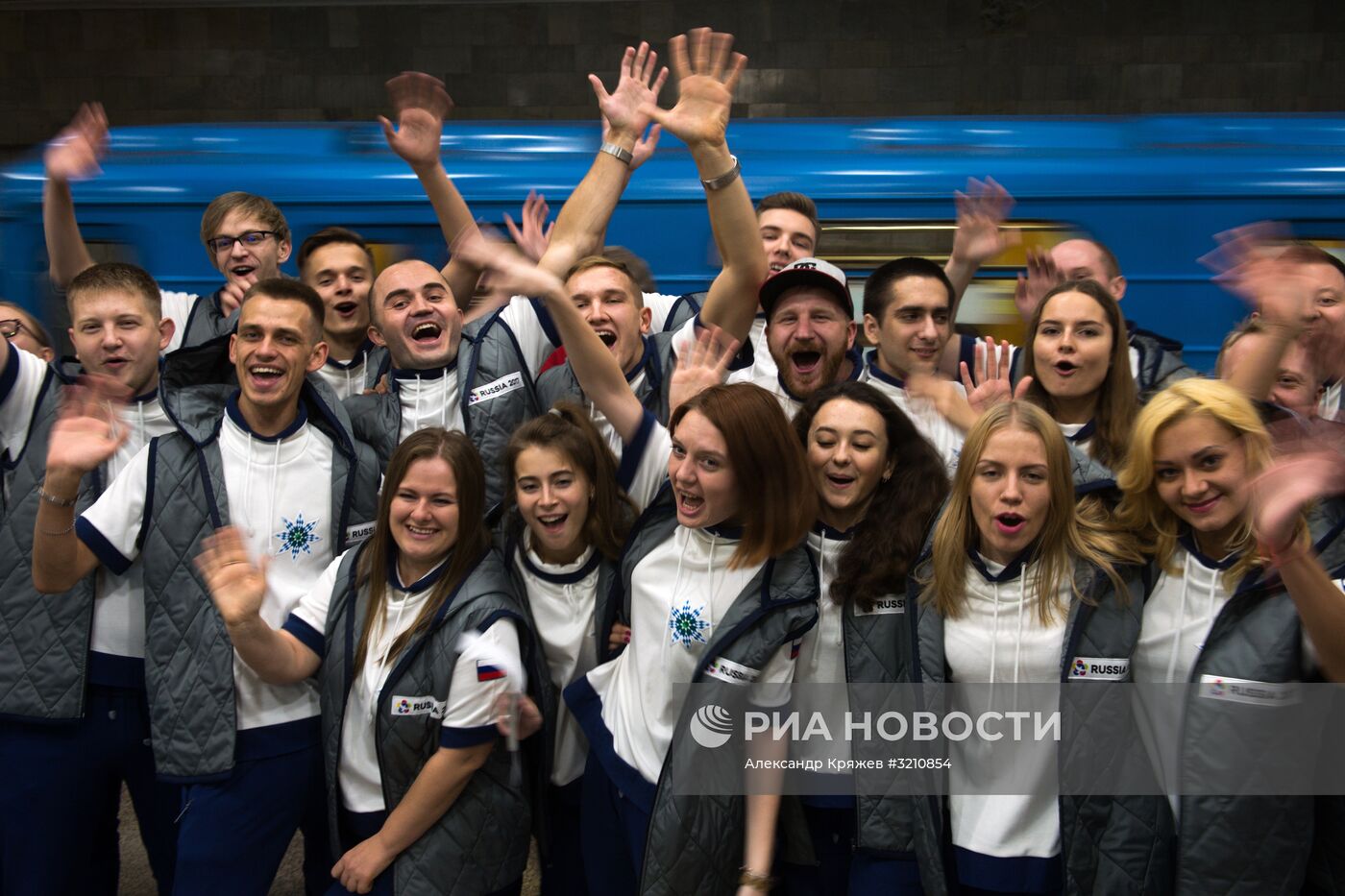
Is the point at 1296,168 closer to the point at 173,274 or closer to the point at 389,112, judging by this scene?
the point at 173,274

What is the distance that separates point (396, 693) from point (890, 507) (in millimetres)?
1396

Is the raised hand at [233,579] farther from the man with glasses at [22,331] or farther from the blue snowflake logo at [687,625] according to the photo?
the man with glasses at [22,331]

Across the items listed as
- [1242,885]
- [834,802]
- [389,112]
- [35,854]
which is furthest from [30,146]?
[1242,885]

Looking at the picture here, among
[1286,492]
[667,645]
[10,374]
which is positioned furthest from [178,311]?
[1286,492]

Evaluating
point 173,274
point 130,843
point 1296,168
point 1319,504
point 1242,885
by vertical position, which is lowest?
point 130,843

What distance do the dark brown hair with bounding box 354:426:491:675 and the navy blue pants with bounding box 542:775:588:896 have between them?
697mm

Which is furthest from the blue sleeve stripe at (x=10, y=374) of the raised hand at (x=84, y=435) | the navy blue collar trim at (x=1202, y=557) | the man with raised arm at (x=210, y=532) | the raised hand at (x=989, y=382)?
the navy blue collar trim at (x=1202, y=557)

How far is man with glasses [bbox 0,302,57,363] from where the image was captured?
4.73 metres

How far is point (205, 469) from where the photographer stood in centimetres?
347

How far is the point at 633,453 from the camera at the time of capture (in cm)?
353

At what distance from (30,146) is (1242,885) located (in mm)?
13157

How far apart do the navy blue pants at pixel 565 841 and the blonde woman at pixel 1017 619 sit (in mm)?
1043

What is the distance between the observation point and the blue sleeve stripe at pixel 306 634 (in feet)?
11.0

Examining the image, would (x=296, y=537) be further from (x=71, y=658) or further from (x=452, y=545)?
(x=71, y=658)
